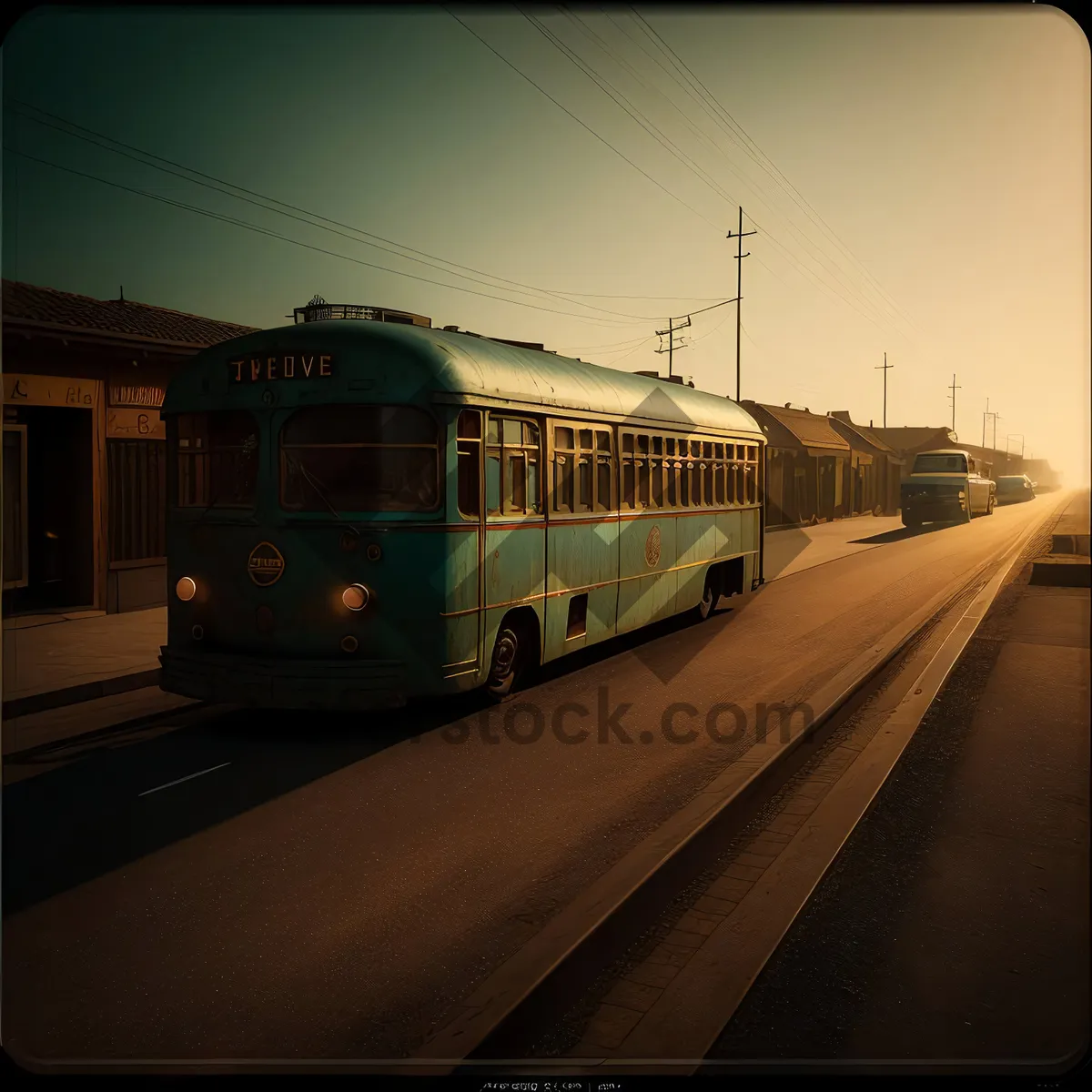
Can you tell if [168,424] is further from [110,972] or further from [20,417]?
[20,417]

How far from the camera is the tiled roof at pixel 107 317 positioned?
15.2m

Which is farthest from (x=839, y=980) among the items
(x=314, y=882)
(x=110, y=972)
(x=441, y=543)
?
(x=441, y=543)

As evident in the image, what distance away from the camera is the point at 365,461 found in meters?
7.88

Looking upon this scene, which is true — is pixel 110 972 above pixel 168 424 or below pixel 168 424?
below

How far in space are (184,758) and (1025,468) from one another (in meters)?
177

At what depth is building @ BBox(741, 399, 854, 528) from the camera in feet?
154

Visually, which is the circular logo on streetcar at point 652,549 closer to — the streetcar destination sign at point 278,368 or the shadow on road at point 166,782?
the shadow on road at point 166,782

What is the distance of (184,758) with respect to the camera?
25.1 feet

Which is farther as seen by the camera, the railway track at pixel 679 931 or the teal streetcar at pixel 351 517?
the teal streetcar at pixel 351 517

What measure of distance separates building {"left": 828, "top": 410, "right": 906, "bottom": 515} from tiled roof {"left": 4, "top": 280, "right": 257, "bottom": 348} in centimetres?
4701

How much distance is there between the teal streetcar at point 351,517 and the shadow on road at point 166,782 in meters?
0.48

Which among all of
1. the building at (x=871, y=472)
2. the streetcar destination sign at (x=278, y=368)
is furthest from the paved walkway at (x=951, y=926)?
the building at (x=871, y=472)

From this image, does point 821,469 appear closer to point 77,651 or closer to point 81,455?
point 81,455

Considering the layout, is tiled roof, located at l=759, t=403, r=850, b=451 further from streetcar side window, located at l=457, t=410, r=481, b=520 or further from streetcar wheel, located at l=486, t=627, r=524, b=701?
streetcar side window, located at l=457, t=410, r=481, b=520
